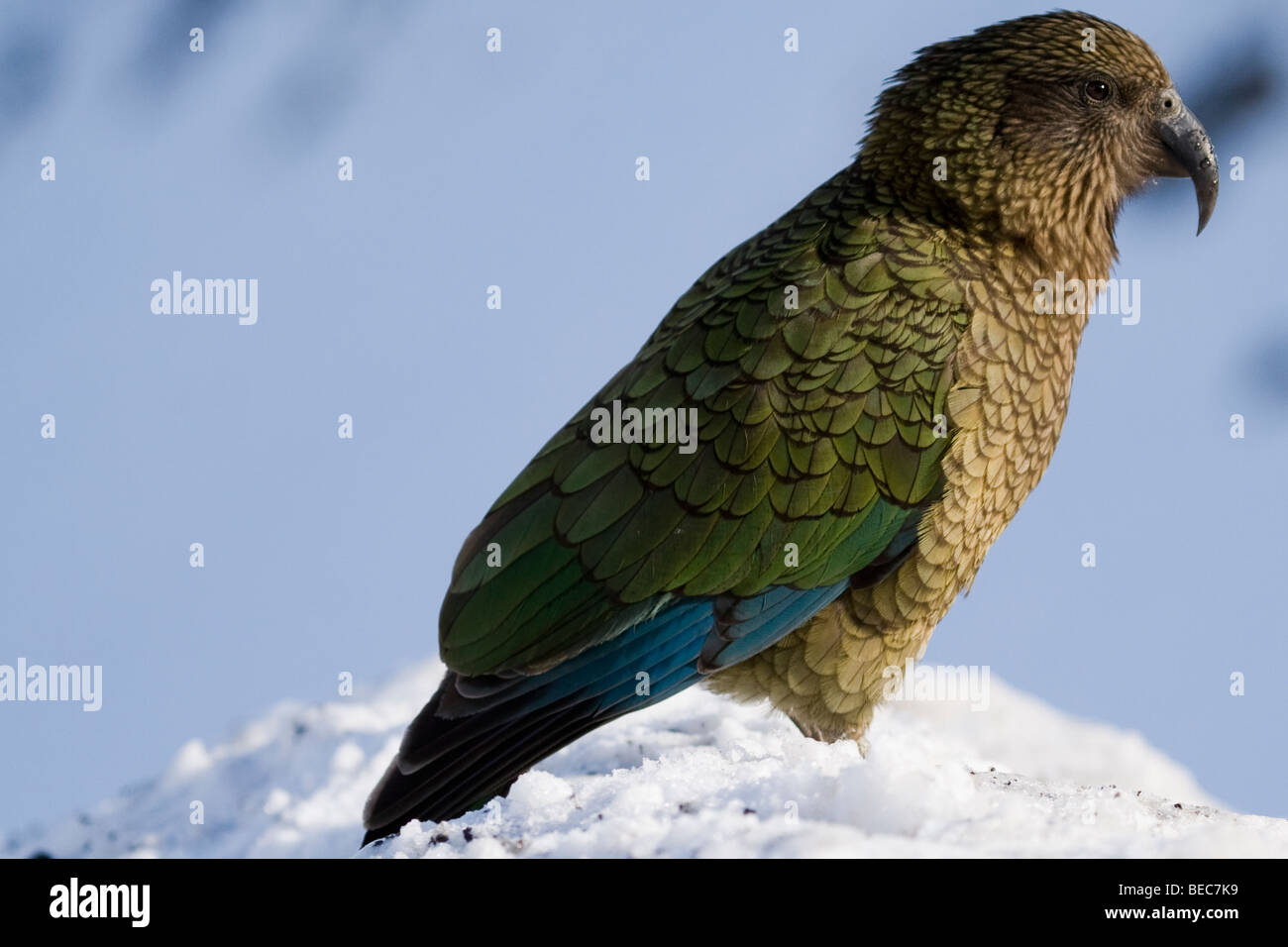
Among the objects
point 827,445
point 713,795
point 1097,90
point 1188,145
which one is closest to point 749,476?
point 827,445

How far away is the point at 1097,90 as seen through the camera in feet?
13.2

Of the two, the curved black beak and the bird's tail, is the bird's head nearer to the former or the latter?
the curved black beak

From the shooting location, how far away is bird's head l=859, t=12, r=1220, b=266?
12.9 feet

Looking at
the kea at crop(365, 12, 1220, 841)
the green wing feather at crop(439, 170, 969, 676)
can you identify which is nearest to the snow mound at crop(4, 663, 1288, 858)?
the kea at crop(365, 12, 1220, 841)

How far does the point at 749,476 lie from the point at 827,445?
0.26 m

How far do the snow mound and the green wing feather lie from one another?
53cm

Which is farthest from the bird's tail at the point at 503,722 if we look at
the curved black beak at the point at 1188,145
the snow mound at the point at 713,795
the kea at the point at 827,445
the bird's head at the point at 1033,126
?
the curved black beak at the point at 1188,145

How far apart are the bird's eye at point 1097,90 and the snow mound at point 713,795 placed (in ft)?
7.37

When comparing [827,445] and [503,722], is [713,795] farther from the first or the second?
[827,445]

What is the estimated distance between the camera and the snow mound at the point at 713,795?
119 inches

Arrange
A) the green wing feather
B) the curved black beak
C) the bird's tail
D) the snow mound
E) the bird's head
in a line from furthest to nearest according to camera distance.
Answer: the curved black beak < the bird's head < the green wing feather < the bird's tail < the snow mound

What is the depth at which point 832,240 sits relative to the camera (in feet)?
12.8
